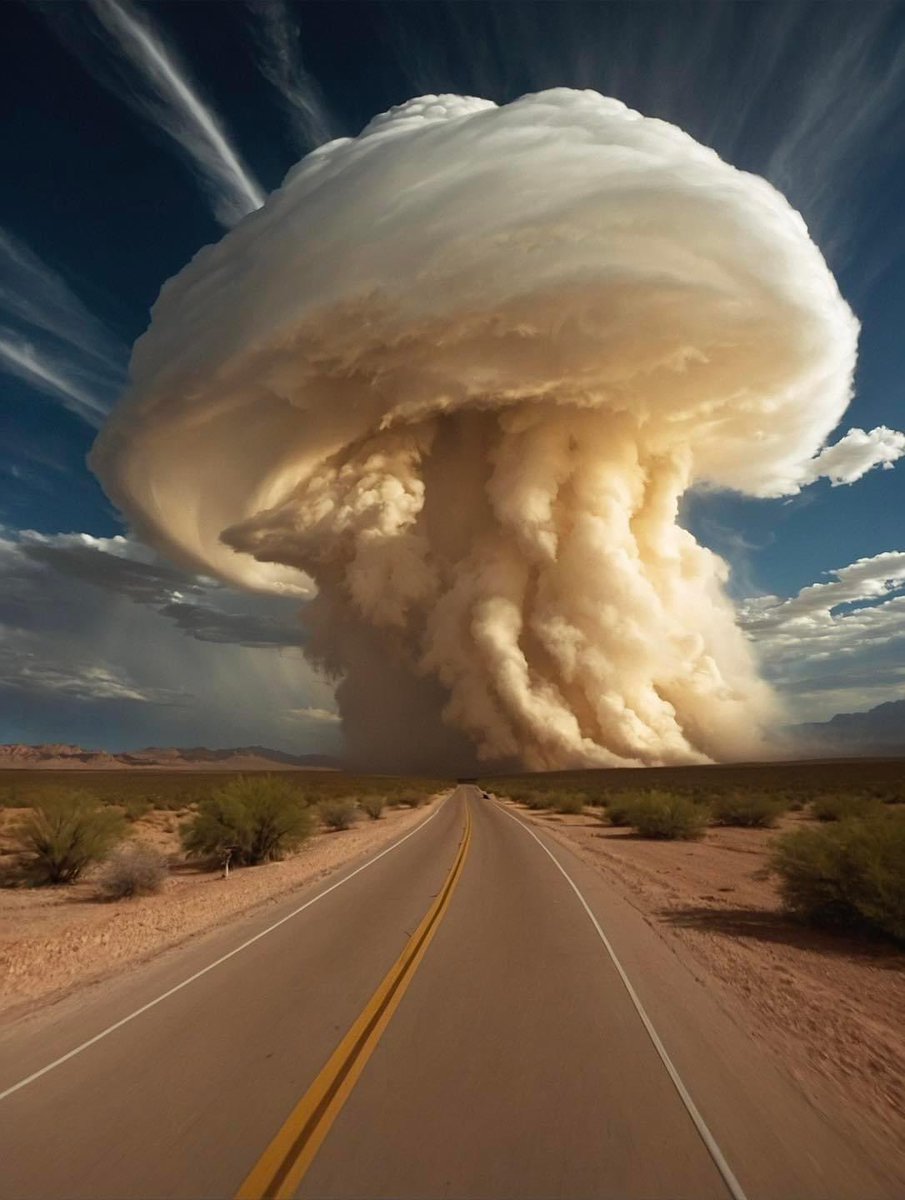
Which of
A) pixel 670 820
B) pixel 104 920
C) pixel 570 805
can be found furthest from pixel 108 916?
pixel 570 805

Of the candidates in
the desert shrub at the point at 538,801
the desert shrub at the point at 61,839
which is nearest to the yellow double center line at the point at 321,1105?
the desert shrub at the point at 61,839

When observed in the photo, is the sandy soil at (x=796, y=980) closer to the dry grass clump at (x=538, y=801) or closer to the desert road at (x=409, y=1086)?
the desert road at (x=409, y=1086)

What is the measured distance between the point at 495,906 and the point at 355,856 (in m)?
9.26

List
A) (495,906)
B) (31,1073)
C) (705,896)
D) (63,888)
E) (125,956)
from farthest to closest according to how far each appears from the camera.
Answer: (63,888) → (705,896) → (495,906) → (125,956) → (31,1073)

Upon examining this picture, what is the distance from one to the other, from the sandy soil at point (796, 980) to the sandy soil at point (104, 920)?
662 cm

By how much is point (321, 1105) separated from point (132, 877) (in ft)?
39.7

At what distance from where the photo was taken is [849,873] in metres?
10.6

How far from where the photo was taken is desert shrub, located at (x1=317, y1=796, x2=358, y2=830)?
112 ft

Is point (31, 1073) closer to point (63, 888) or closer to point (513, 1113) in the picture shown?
point (513, 1113)

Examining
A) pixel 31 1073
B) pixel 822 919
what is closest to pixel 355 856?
pixel 822 919

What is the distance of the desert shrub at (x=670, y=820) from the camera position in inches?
1068

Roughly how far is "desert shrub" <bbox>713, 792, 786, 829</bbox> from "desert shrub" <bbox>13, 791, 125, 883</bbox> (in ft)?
80.7

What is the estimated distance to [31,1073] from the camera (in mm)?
5270

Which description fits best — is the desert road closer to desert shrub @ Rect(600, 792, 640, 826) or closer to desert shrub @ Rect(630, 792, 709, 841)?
desert shrub @ Rect(630, 792, 709, 841)
